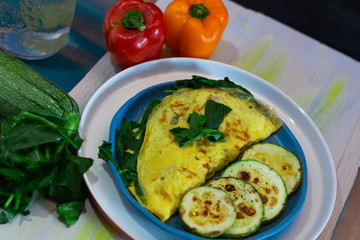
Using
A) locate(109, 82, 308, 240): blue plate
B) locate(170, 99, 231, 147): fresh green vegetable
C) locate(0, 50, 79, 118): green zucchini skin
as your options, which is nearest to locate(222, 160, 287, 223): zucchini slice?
locate(109, 82, 308, 240): blue plate

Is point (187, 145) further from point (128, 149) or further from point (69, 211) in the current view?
point (69, 211)

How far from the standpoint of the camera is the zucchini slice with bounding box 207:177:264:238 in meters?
1.87

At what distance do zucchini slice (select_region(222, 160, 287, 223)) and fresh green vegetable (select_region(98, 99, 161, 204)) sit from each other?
1.53 feet

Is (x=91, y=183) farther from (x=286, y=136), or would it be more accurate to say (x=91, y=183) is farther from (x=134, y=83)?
(x=286, y=136)

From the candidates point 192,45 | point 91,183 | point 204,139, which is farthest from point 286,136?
point 91,183

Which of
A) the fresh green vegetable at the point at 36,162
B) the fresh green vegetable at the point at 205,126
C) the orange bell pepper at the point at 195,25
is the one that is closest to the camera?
the fresh green vegetable at the point at 36,162

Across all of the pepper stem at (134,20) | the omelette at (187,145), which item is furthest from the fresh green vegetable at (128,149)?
the pepper stem at (134,20)

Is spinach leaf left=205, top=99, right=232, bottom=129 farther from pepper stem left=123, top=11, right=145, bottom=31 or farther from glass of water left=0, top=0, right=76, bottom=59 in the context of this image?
glass of water left=0, top=0, right=76, bottom=59

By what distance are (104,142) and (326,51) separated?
208 centimetres

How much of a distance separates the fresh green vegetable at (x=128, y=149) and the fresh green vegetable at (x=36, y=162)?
0.55 feet

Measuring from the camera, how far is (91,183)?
2.06 m

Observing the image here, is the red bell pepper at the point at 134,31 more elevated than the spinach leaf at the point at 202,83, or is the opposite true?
the red bell pepper at the point at 134,31

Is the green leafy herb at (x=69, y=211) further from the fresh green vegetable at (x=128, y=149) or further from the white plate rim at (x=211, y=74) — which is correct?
the fresh green vegetable at (x=128, y=149)

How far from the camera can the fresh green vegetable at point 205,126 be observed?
211 centimetres
